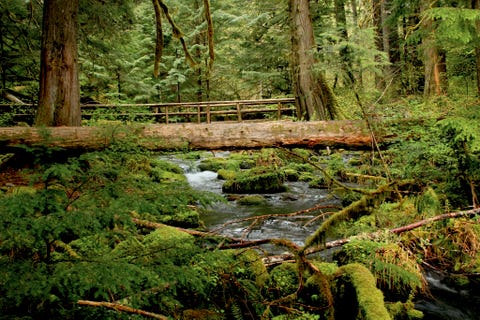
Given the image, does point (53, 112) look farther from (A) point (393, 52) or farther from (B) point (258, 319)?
(A) point (393, 52)

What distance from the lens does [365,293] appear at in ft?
11.0

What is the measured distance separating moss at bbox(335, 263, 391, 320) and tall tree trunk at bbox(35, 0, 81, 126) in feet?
19.5

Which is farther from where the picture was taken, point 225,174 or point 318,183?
point 225,174

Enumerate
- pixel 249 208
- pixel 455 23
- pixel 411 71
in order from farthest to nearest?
1. pixel 411 71
2. pixel 249 208
3. pixel 455 23

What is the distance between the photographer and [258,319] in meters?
3.40

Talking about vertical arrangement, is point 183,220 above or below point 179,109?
below

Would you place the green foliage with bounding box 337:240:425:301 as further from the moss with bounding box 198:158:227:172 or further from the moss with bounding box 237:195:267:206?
the moss with bounding box 198:158:227:172

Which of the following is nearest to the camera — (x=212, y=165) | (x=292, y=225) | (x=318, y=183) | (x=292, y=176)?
(x=292, y=225)

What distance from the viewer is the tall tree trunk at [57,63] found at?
22.2 feet

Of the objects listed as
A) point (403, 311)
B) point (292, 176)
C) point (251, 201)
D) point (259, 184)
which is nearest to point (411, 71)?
point (292, 176)

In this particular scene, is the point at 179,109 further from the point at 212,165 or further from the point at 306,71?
the point at 306,71

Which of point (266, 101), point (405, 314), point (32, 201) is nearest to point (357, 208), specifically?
point (405, 314)

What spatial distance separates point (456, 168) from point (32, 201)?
5.60 m

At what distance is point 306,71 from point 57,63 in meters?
6.55
